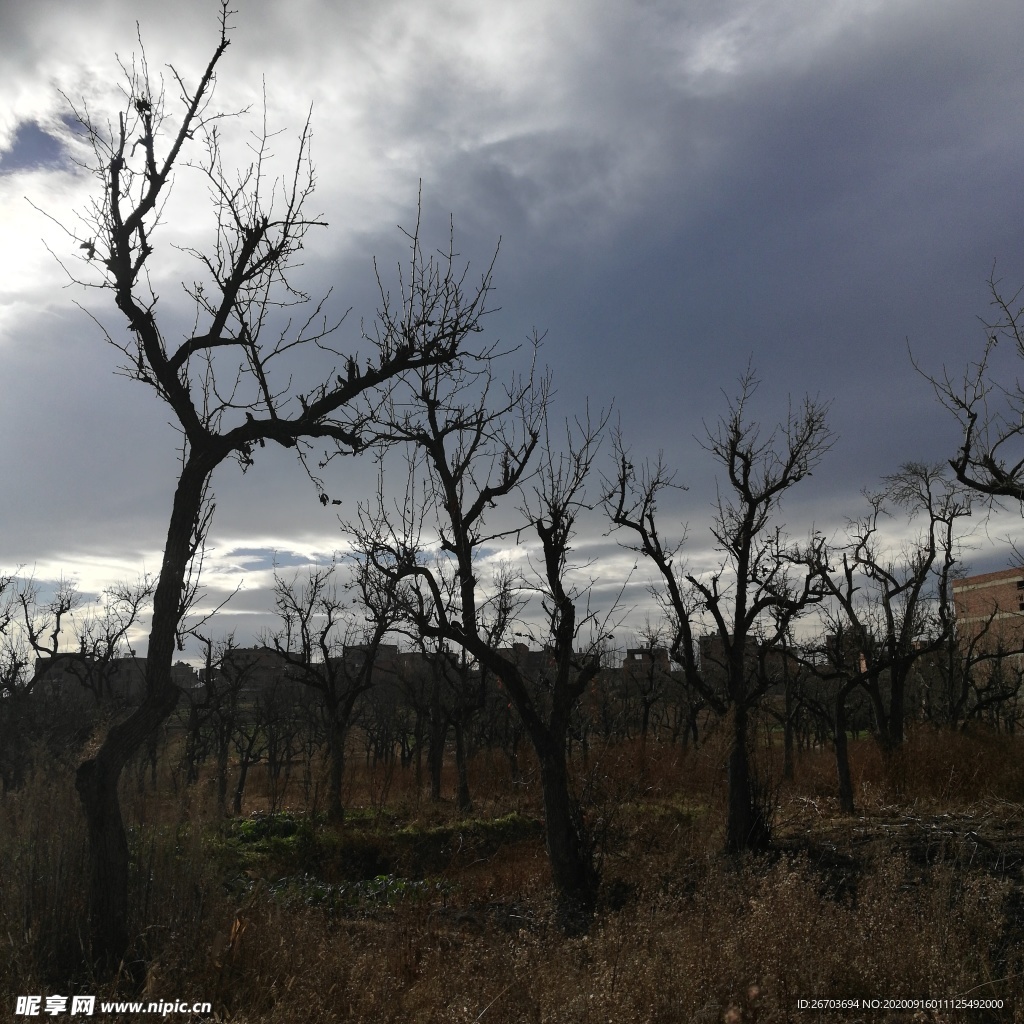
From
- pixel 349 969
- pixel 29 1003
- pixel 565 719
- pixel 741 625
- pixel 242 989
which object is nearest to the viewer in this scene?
pixel 29 1003

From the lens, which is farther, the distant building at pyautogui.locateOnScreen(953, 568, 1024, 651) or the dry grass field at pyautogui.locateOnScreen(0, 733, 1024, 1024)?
the distant building at pyautogui.locateOnScreen(953, 568, 1024, 651)

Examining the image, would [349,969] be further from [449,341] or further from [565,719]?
[449,341]

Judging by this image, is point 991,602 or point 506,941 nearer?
point 506,941

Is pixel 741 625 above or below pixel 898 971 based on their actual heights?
above

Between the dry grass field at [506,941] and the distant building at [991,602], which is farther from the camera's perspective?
the distant building at [991,602]

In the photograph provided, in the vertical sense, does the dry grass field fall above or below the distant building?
below

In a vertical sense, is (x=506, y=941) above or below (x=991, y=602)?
below

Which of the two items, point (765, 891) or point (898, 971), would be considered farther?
point (765, 891)

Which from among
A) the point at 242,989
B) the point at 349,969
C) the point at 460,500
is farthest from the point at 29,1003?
the point at 460,500

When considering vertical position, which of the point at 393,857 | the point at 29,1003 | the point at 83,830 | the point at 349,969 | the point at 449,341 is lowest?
the point at 393,857

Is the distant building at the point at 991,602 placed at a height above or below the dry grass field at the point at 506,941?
above

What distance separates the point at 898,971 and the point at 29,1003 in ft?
17.1

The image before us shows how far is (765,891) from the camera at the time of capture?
643 cm

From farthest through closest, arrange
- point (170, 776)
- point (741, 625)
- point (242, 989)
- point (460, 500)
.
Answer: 1. point (741, 625)
2. point (460, 500)
3. point (170, 776)
4. point (242, 989)
